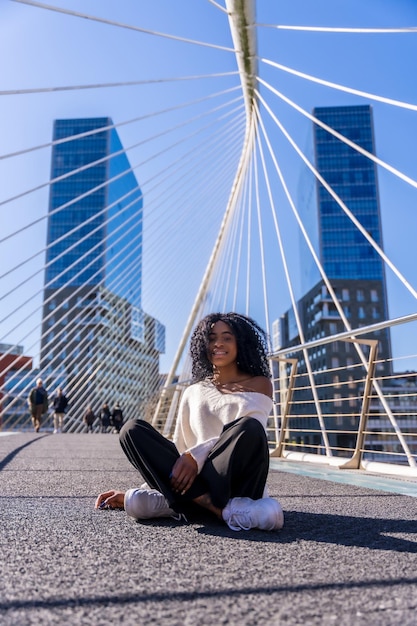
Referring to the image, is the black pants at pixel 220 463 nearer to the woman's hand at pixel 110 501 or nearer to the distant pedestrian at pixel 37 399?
the woman's hand at pixel 110 501

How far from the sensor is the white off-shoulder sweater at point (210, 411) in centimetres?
176

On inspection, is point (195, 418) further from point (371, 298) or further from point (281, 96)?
point (371, 298)

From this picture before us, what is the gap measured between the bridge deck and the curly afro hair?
20.0 inches

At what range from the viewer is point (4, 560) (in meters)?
1.17

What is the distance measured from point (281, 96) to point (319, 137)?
73.3m

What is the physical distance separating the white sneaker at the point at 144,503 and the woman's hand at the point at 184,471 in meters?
0.11

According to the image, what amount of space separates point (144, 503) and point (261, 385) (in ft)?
1.73

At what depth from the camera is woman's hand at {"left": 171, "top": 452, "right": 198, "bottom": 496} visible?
5.24ft

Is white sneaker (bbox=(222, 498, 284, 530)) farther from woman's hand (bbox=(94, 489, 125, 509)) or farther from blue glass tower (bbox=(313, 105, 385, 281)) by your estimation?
blue glass tower (bbox=(313, 105, 385, 281))

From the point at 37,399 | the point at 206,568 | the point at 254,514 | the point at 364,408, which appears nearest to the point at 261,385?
the point at 254,514

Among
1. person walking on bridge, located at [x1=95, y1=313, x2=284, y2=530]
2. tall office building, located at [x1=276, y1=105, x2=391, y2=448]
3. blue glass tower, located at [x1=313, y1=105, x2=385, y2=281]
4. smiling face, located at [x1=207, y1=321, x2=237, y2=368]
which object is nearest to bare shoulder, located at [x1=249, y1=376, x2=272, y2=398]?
person walking on bridge, located at [x1=95, y1=313, x2=284, y2=530]

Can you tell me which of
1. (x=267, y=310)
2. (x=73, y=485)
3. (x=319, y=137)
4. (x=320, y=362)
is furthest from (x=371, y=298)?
(x=73, y=485)

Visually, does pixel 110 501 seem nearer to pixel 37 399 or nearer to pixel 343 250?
pixel 37 399

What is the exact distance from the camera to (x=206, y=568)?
112cm
